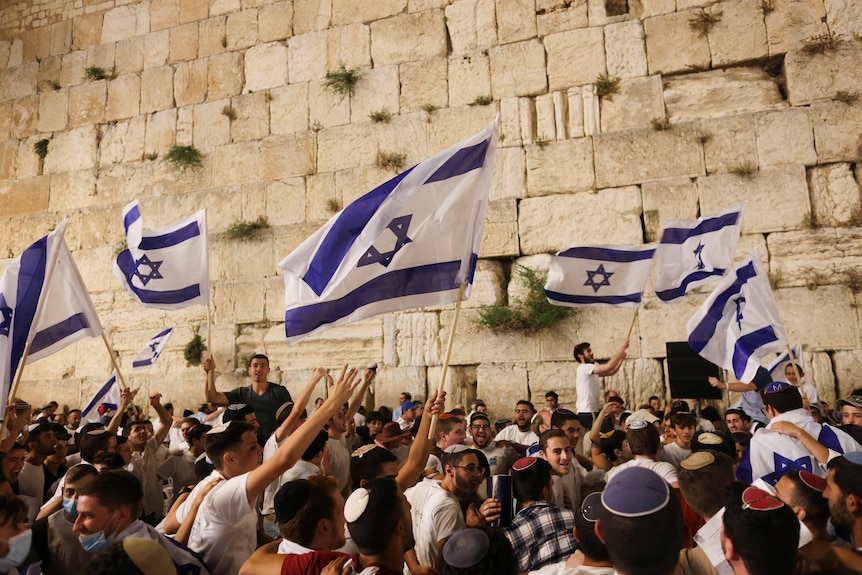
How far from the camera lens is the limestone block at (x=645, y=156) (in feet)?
30.9

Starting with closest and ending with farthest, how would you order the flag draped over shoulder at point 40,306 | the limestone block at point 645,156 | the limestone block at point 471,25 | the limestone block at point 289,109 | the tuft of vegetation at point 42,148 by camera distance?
the flag draped over shoulder at point 40,306, the limestone block at point 645,156, the limestone block at point 471,25, the limestone block at point 289,109, the tuft of vegetation at point 42,148

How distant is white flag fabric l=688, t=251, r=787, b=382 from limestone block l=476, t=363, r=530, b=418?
3.75m

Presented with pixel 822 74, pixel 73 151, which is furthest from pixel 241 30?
pixel 822 74

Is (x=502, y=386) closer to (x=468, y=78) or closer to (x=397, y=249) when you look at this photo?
(x=468, y=78)

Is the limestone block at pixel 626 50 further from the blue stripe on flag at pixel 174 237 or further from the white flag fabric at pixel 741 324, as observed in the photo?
the blue stripe on flag at pixel 174 237

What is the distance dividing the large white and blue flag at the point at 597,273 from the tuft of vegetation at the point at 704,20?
4.89m

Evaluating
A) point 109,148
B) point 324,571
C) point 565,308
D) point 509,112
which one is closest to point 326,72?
point 509,112

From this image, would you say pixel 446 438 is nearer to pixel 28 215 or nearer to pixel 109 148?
pixel 109 148

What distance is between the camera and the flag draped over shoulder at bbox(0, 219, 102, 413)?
443 cm

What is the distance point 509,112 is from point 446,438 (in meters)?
6.54

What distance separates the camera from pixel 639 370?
29.5 feet

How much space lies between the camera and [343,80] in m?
11.2

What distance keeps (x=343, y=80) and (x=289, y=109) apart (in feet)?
3.59

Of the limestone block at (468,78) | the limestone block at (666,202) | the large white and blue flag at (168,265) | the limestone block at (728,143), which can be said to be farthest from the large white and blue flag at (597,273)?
the limestone block at (468,78)
